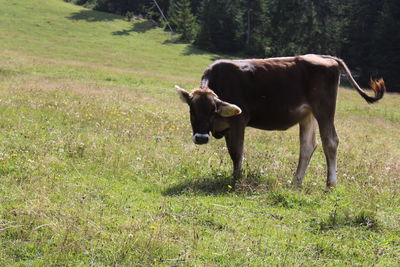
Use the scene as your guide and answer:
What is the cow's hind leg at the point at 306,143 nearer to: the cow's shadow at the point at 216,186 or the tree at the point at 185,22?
the cow's shadow at the point at 216,186

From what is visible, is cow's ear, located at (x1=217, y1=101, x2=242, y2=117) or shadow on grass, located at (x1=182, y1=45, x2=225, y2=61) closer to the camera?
cow's ear, located at (x1=217, y1=101, x2=242, y2=117)

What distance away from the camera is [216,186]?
7918 millimetres

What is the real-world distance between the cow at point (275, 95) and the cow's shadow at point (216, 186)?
0.25m

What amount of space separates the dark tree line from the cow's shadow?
5144 cm

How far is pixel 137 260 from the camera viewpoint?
473 centimetres

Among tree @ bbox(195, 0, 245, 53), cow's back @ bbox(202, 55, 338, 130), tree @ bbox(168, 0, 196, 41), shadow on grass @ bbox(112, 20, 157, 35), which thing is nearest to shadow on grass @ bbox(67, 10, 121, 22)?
shadow on grass @ bbox(112, 20, 157, 35)

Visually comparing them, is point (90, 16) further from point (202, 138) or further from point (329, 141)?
point (202, 138)

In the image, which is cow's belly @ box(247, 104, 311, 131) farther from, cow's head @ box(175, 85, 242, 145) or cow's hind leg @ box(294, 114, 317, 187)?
cow's head @ box(175, 85, 242, 145)

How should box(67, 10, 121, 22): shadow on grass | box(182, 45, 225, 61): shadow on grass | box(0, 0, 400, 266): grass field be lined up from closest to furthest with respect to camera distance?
box(0, 0, 400, 266): grass field
box(182, 45, 225, 61): shadow on grass
box(67, 10, 121, 22): shadow on grass

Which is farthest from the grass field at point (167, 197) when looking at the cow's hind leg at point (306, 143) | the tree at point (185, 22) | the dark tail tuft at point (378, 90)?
the tree at point (185, 22)

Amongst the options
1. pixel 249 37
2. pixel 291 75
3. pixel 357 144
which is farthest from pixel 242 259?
pixel 249 37

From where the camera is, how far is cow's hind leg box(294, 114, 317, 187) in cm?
917

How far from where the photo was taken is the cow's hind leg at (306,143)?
917 cm

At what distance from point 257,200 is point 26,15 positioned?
68920 millimetres
